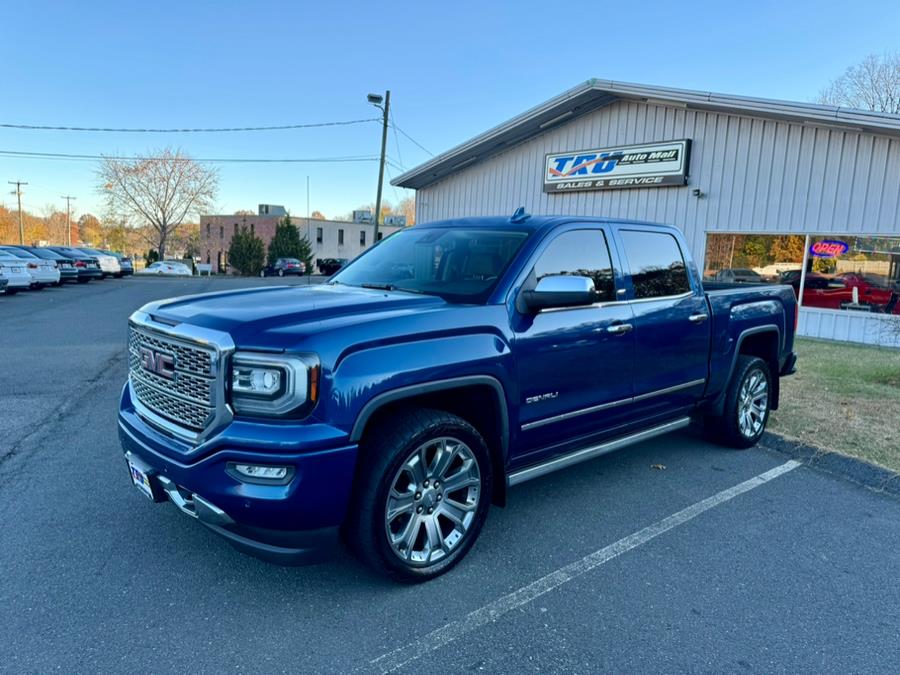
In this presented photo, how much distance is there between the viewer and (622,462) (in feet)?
16.2

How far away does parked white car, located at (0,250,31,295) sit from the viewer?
18539 mm

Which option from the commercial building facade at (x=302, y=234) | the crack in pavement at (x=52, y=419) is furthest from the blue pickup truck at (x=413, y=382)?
the commercial building facade at (x=302, y=234)

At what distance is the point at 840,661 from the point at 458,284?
8.56 feet

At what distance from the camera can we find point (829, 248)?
1182cm

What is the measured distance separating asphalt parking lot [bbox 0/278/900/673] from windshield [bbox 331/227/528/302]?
5.07 ft

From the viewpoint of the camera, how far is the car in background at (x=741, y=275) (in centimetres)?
1302

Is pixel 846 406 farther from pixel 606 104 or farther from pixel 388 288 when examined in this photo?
pixel 606 104

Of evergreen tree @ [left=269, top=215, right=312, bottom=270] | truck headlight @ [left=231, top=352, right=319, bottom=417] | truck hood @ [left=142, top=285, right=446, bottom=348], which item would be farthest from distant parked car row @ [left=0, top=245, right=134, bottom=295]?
truck headlight @ [left=231, top=352, right=319, bottom=417]

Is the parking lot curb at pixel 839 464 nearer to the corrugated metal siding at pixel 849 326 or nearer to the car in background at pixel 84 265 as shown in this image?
the corrugated metal siding at pixel 849 326

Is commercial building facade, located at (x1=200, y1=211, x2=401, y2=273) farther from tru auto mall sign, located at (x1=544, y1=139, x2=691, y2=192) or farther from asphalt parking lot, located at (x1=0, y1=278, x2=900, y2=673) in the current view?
asphalt parking lot, located at (x1=0, y1=278, x2=900, y2=673)

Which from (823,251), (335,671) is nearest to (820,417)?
(335,671)

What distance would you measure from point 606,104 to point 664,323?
12.7 meters

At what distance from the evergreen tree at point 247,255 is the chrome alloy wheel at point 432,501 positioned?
5507cm

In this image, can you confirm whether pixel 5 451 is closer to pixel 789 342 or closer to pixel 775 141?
pixel 789 342
